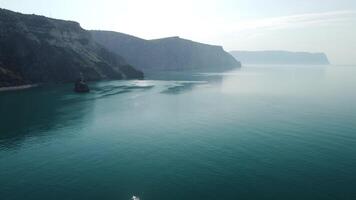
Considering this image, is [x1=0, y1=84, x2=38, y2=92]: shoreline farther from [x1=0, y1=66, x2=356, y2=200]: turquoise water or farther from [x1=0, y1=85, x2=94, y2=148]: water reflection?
[x1=0, y1=66, x2=356, y2=200]: turquoise water

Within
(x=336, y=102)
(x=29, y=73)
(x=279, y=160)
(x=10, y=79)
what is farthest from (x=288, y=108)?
(x=29, y=73)

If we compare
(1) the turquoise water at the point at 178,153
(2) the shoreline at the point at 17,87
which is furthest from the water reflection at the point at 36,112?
(2) the shoreline at the point at 17,87

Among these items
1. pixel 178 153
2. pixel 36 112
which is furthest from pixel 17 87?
pixel 178 153

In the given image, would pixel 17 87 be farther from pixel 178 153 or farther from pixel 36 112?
pixel 178 153

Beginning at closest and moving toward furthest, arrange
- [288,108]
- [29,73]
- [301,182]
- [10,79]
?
1. [301,182]
2. [288,108]
3. [10,79]
4. [29,73]

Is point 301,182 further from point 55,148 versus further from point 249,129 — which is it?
point 55,148

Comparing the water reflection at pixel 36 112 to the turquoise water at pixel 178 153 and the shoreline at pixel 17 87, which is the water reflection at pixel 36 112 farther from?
the shoreline at pixel 17 87

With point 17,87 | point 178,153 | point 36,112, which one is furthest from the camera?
point 17,87

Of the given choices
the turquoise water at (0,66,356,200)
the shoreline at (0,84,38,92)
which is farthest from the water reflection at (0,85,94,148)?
the shoreline at (0,84,38,92)
